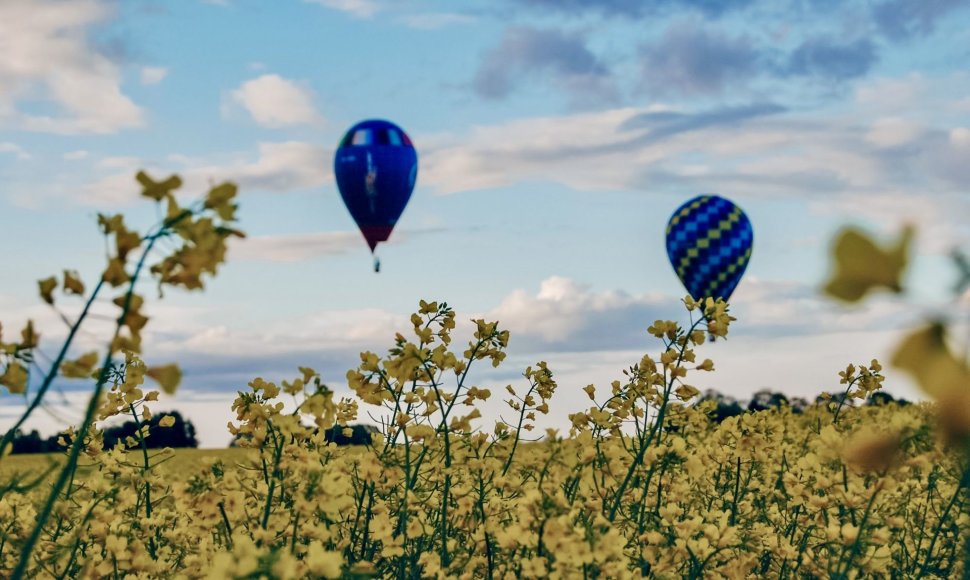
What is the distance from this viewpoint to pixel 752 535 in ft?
13.7

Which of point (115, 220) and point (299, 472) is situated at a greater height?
point (115, 220)

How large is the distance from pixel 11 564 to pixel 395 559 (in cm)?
210

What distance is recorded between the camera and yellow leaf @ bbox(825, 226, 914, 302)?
1001 millimetres

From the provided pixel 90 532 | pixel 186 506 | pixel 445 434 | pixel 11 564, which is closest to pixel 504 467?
pixel 445 434

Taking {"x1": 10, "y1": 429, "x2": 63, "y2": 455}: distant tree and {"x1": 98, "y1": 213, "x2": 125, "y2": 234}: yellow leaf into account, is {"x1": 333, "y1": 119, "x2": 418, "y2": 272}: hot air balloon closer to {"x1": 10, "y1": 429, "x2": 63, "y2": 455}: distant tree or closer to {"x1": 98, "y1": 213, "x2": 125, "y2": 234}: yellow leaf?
{"x1": 10, "y1": 429, "x2": 63, "y2": 455}: distant tree

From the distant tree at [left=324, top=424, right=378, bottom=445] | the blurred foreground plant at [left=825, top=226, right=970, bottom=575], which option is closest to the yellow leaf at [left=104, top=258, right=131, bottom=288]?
the blurred foreground plant at [left=825, top=226, right=970, bottom=575]

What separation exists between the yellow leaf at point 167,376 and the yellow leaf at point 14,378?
404 mm

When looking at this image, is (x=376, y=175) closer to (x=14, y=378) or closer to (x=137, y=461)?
(x=137, y=461)

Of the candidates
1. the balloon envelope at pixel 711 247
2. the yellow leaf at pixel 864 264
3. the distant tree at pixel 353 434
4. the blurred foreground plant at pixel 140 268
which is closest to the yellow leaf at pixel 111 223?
the blurred foreground plant at pixel 140 268

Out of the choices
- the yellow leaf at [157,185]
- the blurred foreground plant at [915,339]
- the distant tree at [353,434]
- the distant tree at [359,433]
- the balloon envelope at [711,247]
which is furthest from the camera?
the balloon envelope at [711,247]

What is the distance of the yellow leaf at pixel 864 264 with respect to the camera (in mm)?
1001

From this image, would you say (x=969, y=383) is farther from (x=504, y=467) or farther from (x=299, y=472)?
(x=504, y=467)

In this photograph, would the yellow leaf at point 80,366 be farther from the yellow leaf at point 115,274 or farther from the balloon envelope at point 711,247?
the balloon envelope at point 711,247

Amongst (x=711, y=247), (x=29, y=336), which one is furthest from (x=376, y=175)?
(x=29, y=336)
